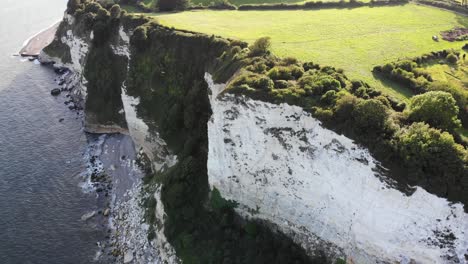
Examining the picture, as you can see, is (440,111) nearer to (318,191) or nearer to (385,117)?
(385,117)

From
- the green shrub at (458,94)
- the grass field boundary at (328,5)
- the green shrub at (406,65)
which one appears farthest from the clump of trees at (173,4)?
the green shrub at (458,94)

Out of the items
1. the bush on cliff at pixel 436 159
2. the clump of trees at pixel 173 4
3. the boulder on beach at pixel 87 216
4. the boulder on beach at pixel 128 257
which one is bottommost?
the boulder on beach at pixel 128 257

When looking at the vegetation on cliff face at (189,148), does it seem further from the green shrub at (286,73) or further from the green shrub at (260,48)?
the green shrub at (286,73)

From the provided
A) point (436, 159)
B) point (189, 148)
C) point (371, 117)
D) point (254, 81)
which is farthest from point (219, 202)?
point (436, 159)

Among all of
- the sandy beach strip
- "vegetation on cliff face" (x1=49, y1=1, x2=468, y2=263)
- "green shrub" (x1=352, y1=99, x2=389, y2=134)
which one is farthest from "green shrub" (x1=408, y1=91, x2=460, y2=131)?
the sandy beach strip

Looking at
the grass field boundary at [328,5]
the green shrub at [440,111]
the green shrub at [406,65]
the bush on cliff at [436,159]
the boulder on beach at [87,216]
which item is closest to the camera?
the bush on cliff at [436,159]

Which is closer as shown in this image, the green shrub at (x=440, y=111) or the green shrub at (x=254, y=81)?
the green shrub at (x=440, y=111)

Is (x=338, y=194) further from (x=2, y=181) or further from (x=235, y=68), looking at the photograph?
(x=2, y=181)
